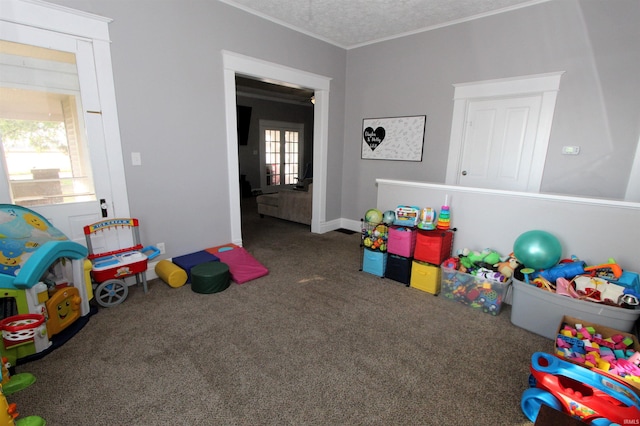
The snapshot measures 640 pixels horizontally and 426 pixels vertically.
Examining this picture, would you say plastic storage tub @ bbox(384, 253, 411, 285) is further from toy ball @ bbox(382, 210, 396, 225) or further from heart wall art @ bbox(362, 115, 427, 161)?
heart wall art @ bbox(362, 115, 427, 161)

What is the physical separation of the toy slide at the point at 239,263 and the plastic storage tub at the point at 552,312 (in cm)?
239

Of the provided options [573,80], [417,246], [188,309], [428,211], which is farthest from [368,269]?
[573,80]

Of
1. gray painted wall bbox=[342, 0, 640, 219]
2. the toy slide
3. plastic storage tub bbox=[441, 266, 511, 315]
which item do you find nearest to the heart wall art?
gray painted wall bbox=[342, 0, 640, 219]

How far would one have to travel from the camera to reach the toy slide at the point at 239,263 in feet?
10.5

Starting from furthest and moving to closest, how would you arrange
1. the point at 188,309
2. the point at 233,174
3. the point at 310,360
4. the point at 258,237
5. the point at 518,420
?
1. the point at 258,237
2. the point at 233,174
3. the point at 188,309
4. the point at 310,360
5. the point at 518,420

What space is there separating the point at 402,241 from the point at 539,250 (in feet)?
3.77

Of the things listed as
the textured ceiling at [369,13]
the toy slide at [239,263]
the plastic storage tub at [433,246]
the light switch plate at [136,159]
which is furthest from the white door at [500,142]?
the light switch plate at [136,159]

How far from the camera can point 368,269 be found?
3457 mm

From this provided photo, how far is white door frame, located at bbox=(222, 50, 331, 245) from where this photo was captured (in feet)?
11.5

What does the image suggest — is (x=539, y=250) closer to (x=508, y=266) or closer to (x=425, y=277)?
(x=508, y=266)

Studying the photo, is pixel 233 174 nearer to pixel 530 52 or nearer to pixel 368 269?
pixel 368 269

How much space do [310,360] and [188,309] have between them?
126 cm

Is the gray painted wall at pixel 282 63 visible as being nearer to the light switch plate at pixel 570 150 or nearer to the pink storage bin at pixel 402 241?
the light switch plate at pixel 570 150

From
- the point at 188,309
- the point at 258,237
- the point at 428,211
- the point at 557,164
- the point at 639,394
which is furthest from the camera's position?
the point at 258,237
